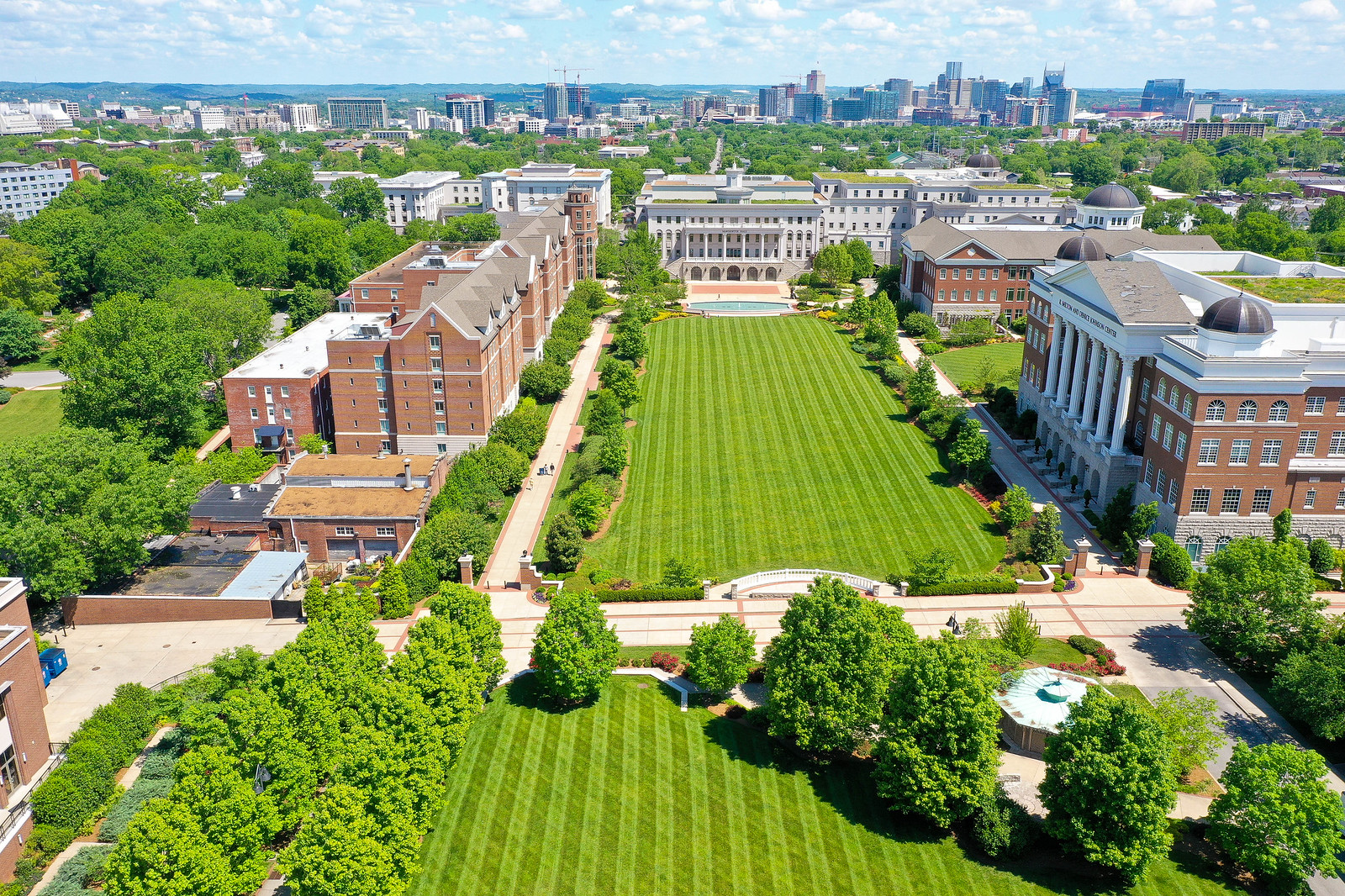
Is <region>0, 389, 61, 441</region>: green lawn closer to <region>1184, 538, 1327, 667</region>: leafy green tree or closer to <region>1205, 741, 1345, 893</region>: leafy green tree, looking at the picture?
<region>1184, 538, 1327, 667</region>: leafy green tree

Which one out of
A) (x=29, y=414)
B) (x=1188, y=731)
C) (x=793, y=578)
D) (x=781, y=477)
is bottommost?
(x=29, y=414)

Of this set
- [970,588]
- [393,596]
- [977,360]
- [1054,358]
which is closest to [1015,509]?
[970,588]

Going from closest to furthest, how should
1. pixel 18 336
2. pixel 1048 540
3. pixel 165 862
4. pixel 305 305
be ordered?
pixel 165 862
pixel 1048 540
pixel 18 336
pixel 305 305

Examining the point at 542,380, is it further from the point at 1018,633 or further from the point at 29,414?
the point at 1018,633

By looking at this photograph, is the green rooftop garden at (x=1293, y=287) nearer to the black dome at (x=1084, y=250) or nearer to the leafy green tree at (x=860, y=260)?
the black dome at (x=1084, y=250)

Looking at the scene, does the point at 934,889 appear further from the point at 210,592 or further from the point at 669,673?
the point at 210,592

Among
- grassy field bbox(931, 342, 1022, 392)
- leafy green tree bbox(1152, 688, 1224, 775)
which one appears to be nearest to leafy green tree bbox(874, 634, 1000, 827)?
leafy green tree bbox(1152, 688, 1224, 775)

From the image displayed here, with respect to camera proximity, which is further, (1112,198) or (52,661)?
(1112,198)

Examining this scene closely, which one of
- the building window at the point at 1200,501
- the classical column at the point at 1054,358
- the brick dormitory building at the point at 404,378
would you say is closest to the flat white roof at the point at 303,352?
the brick dormitory building at the point at 404,378
